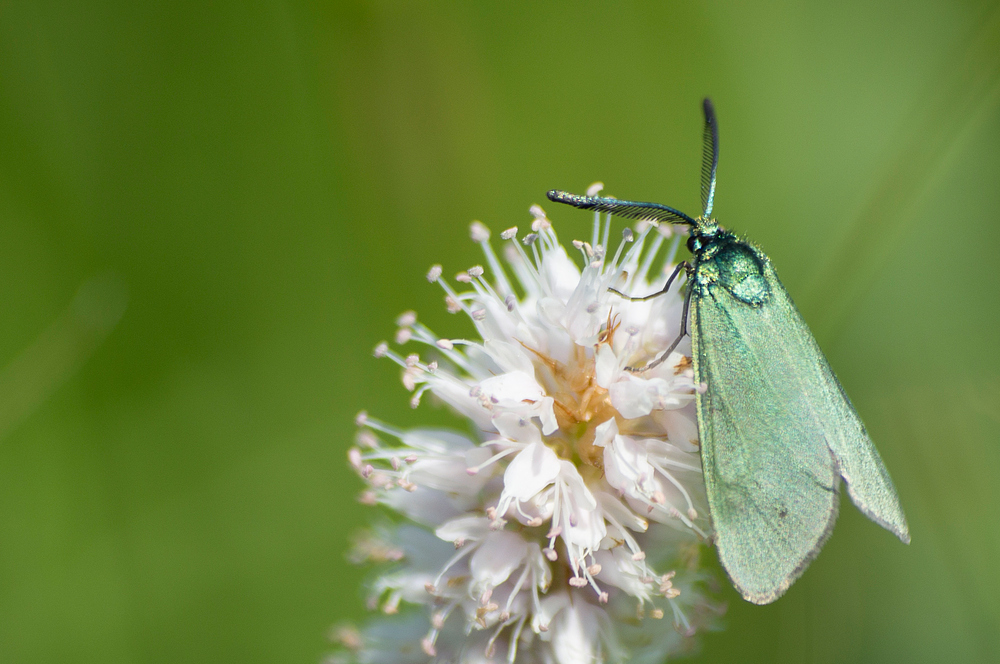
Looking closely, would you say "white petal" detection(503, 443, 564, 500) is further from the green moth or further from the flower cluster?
the green moth

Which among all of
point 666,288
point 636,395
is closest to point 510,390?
point 636,395

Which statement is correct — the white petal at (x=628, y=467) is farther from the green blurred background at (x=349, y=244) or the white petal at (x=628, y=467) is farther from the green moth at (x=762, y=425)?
the green blurred background at (x=349, y=244)

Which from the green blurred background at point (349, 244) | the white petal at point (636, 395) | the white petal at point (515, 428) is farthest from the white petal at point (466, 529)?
the green blurred background at point (349, 244)

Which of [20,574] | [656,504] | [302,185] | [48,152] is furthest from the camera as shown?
[302,185]

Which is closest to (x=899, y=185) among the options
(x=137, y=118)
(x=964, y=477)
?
(x=964, y=477)

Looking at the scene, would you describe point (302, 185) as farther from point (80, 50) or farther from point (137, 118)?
point (80, 50)

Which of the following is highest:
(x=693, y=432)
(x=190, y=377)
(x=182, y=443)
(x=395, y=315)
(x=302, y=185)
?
(x=693, y=432)
